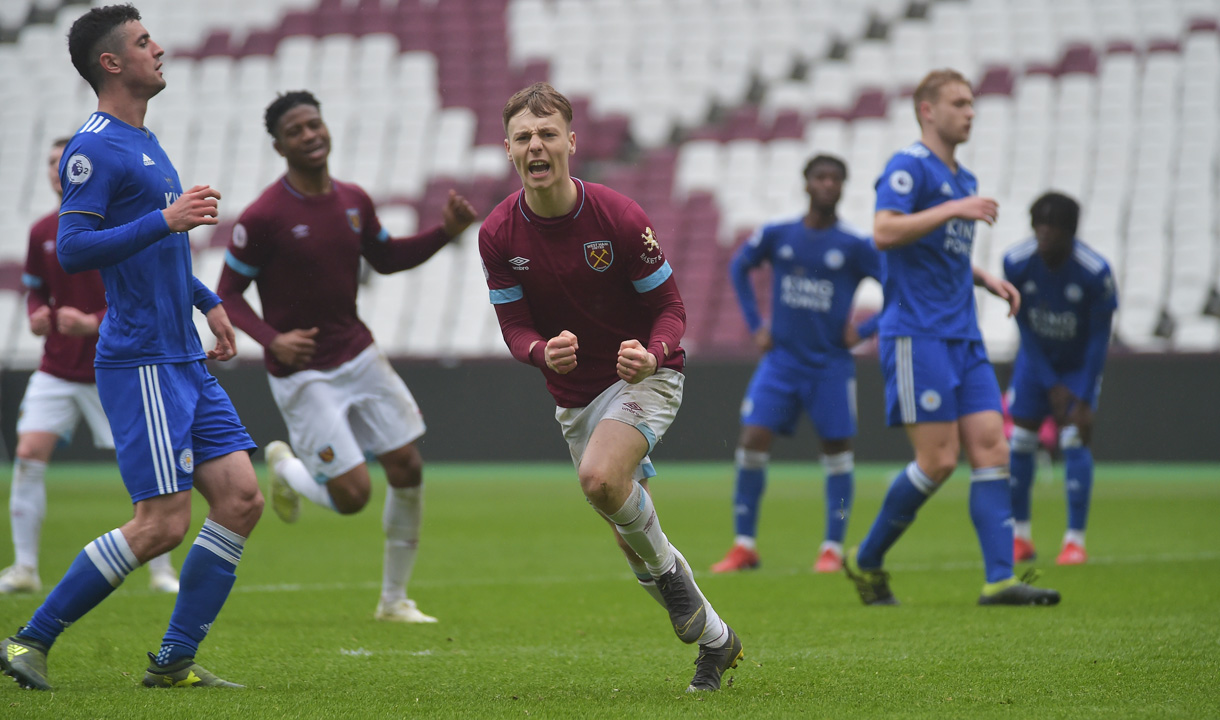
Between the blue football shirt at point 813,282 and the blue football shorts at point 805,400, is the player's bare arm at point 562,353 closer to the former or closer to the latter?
the blue football shorts at point 805,400

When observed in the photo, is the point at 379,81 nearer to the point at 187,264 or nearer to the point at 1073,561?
the point at 1073,561

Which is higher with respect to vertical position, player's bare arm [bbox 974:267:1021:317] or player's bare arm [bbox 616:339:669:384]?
player's bare arm [bbox 616:339:669:384]

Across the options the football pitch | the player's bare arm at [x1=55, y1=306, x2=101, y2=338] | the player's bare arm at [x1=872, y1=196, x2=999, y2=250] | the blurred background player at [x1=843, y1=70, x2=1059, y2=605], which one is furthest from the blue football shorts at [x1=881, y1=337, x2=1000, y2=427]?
the player's bare arm at [x1=55, y1=306, x2=101, y2=338]

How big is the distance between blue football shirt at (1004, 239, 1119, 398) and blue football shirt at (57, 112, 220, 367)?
5252 mm

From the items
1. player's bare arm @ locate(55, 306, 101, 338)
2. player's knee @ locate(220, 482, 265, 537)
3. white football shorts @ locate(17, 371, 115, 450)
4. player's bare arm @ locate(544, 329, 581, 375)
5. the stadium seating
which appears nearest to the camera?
player's bare arm @ locate(544, 329, 581, 375)

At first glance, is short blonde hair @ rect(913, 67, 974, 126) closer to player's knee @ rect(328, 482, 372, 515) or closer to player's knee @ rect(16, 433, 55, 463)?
player's knee @ rect(328, 482, 372, 515)

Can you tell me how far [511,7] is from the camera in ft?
74.5

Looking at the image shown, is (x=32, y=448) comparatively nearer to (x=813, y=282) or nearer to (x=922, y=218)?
(x=813, y=282)

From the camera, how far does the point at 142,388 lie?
13.3 ft

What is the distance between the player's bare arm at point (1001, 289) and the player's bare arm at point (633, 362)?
101 inches

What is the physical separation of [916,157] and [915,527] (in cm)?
486

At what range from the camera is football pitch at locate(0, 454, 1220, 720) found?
A: 3.74 m

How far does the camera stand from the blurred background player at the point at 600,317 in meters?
3.98

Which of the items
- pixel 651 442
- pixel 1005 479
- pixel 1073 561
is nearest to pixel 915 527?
pixel 1073 561
